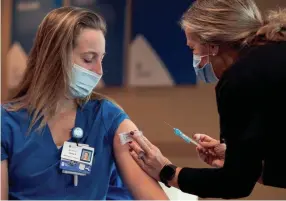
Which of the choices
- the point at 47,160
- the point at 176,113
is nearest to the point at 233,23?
the point at 47,160

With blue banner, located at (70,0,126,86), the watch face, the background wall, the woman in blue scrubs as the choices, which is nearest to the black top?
the watch face

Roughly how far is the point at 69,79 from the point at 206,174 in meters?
0.62

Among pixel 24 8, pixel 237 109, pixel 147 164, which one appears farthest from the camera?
pixel 24 8

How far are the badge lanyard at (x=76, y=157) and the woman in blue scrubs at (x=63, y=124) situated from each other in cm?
2

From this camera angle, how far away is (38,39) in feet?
5.38

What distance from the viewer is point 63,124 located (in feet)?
5.36

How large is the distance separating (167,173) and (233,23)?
0.59 metres

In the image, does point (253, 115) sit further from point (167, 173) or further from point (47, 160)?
point (47, 160)

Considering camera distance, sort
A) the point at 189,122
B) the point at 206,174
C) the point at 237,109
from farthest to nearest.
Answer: the point at 189,122 < the point at 206,174 < the point at 237,109

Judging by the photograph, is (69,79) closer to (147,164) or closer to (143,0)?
(147,164)

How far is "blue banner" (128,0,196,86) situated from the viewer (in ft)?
10.4

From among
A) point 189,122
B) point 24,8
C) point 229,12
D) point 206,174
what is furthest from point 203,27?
point 24,8

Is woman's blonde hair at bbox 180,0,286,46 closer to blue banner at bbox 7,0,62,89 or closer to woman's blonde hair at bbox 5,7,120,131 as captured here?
woman's blonde hair at bbox 5,7,120,131

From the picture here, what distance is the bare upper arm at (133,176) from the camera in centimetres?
158
